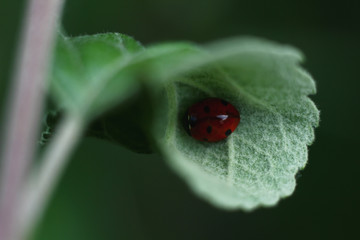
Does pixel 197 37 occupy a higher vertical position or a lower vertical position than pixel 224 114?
higher

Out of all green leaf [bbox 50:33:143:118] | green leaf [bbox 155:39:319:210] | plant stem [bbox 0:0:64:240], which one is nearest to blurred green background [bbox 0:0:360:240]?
green leaf [bbox 155:39:319:210]

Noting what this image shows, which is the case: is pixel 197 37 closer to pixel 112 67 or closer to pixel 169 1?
pixel 169 1

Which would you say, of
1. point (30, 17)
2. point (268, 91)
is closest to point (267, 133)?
point (268, 91)

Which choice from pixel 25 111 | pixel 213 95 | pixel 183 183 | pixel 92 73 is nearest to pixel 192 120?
pixel 213 95

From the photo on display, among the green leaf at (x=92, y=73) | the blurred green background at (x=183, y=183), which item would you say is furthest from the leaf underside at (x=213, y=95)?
the blurred green background at (x=183, y=183)

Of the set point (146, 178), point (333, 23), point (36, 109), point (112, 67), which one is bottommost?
point (36, 109)

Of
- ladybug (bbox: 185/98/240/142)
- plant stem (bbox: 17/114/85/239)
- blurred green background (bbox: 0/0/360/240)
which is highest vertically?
blurred green background (bbox: 0/0/360/240)

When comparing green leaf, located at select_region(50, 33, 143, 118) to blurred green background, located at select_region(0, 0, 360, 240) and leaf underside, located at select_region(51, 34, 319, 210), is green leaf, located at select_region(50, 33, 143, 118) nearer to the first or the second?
leaf underside, located at select_region(51, 34, 319, 210)
